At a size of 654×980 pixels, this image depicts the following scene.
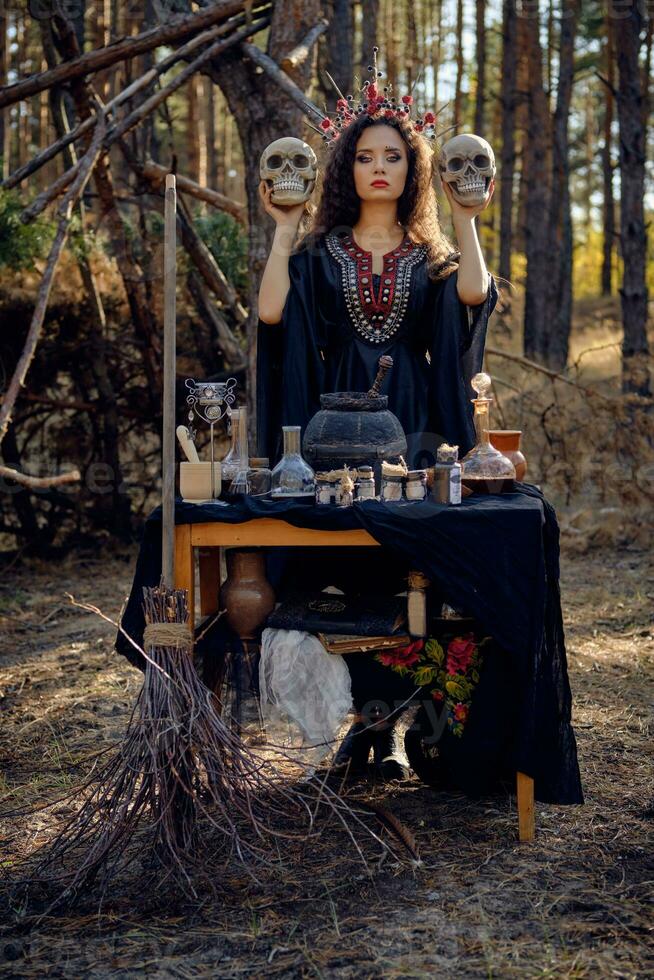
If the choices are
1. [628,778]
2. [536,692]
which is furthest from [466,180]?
[628,778]

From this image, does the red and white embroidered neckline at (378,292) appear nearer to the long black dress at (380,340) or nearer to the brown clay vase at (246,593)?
the long black dress at (380,340)

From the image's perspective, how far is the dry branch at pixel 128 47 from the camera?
5930 mm

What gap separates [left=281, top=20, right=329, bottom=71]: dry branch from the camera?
5.97 metres

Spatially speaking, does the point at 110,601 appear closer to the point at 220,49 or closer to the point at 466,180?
the point at 220,49

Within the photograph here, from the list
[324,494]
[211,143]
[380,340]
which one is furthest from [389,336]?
[211,143]

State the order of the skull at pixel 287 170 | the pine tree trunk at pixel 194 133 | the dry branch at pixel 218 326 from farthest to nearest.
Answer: the pine tree trunk at pixel 194 133 < the dry branch at pixel 218 326 < the skull at pixel 287 170

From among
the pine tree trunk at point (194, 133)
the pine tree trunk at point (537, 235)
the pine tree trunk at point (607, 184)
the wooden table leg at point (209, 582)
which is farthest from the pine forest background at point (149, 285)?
the pine tree trunk at point (607, 184)

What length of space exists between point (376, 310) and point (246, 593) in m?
1.07

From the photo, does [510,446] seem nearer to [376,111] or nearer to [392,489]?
[392,489]

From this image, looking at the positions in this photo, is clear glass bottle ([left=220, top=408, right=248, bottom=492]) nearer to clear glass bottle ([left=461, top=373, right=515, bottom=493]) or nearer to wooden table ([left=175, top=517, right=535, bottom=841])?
wooden table ([left=175, top=517, right=535, bottom=841])

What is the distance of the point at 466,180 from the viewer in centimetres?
340

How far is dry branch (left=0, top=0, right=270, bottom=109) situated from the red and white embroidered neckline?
3.03 meters

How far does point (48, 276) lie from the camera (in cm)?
531

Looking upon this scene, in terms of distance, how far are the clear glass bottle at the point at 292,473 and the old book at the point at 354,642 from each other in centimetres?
40
